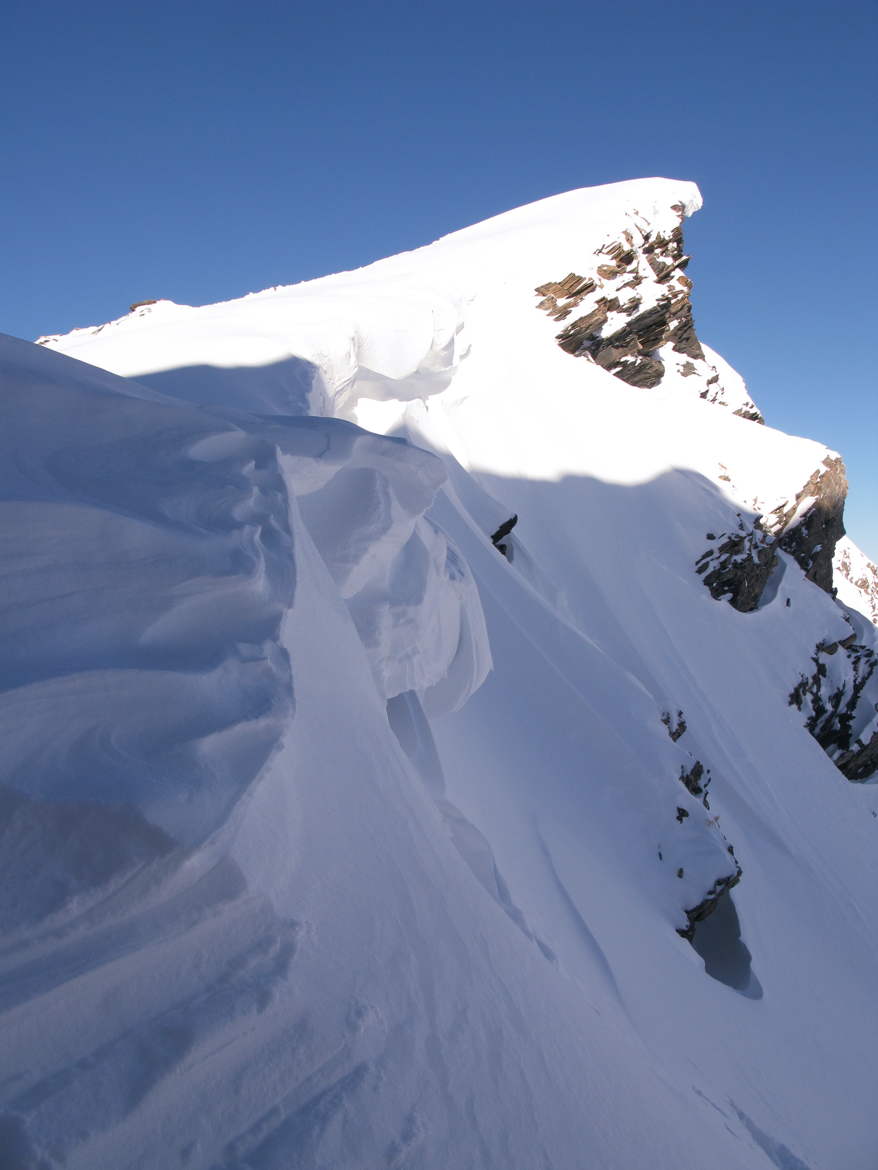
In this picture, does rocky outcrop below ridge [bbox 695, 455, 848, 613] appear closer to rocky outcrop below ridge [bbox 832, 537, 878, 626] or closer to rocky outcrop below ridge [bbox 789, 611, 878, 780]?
rocky outcrop below ridge [bbox 789, 611, 878, 780]

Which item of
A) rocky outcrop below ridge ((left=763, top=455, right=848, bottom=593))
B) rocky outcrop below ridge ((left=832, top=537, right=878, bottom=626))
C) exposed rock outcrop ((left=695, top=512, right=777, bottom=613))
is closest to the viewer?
exposed rock outcrop ((left=695, top=512, right=777, bottom=613))

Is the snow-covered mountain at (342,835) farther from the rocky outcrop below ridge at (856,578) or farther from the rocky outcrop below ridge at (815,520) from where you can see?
the rocky outcrop below ridge at (856,578)

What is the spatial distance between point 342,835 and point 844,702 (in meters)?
13.3

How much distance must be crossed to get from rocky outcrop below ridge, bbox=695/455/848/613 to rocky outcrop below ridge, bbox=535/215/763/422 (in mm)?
3090

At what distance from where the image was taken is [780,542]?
513 inches

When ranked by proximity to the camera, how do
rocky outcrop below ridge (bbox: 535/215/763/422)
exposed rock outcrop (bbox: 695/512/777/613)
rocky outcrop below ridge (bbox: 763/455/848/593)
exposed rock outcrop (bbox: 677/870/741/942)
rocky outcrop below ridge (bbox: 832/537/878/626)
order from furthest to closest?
rocky outcrop below ridge (bbox: 832/537/878/626) → rocky outcrop below ridge (bbox: 763/455/848/593) → rocky outcrop below ridge (bbox: 535/215/763/422) → exposed rock outcrop (bbox: 695/512/777/613) → exposed rock outcrop (bbox: 677/870/741/942)

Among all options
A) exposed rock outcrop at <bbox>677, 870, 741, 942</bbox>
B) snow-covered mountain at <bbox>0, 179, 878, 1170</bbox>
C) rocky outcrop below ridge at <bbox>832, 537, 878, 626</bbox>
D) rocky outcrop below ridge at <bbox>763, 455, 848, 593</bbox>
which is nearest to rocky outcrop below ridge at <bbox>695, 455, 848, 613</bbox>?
rocky outcrop below ridge at <bbox>763, 455, 848, 593</bbox>

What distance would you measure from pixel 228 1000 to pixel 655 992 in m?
3.74

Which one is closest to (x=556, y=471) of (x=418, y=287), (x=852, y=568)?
(x=418, y=287)

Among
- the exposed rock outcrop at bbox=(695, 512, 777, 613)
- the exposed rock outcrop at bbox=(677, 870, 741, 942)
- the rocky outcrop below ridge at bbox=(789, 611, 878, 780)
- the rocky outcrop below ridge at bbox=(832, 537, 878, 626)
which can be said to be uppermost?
the rocky outcrop below ridge at bbox=(832, 537, 878, 626)

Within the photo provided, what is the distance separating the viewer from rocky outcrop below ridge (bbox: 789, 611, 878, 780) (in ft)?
39.6

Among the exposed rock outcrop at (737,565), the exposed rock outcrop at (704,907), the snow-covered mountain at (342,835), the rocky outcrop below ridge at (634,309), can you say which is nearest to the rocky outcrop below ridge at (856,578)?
the rocky outcrop below ridge at (634,309)

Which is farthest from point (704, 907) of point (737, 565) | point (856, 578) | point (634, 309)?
point (856, 578)

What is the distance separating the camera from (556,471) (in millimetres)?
11219
